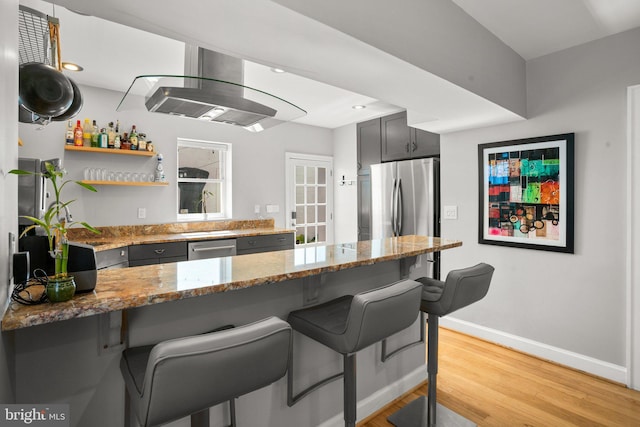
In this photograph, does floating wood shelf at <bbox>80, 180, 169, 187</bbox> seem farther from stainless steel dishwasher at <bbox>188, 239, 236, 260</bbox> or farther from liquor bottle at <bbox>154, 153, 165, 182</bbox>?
stainless steel dishwasher at <bbox>188, 239, 236, 260</bbox>

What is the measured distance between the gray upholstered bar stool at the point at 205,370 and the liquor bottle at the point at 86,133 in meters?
2.99

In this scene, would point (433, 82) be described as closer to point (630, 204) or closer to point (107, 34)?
point (630, 204)

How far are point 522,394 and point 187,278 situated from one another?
2386 millimetres

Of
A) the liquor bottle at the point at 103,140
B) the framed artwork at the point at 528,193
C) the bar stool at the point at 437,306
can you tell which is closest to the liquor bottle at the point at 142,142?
the liquor bottle at the point at 103,140

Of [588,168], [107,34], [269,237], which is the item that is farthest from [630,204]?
[107,34]

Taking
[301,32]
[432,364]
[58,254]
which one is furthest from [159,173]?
[432,364]

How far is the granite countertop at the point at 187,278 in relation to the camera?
2.94ft

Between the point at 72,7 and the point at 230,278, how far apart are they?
3.77 feet

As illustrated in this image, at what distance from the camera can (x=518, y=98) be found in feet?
9.11

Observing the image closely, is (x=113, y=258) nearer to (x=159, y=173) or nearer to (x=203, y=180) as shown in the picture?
(x=159, y=173)

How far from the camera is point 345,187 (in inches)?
197

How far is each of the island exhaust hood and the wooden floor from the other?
1936 millimetres

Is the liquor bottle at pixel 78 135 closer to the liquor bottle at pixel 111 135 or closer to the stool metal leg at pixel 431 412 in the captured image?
Result: the liquor bottle at pixel 111 135

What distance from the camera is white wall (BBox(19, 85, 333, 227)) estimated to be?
3246mm
